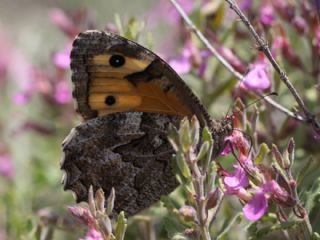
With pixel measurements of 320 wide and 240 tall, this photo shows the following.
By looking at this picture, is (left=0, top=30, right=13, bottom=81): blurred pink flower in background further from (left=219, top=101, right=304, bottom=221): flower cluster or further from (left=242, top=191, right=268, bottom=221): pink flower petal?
(left=242, top=191, right=268, bottom=221): pink flower petal

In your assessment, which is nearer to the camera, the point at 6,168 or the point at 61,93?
the point at 61,93

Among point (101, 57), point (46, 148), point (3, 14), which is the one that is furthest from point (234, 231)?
point (3, 14)

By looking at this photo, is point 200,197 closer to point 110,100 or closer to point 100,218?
point 100,218

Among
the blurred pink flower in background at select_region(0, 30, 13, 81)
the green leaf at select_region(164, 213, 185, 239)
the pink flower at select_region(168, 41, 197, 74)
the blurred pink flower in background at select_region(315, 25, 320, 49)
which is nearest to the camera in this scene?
the green leaf at select_region(164, 213, 185, 239)

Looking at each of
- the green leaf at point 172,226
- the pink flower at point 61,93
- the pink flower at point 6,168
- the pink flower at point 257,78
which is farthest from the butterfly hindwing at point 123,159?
the pink flower at point 6,168

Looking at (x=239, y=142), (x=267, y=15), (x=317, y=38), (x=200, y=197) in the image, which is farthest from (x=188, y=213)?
(x=267, y=15)

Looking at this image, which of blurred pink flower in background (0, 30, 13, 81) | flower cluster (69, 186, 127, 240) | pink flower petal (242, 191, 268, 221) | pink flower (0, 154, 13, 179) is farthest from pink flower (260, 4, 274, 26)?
blurred pink flower in background (0, 30, 13, 81)

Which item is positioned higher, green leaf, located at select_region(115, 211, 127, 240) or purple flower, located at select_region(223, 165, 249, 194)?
purple flower, located at select_region(223, 165, 249, 194)
